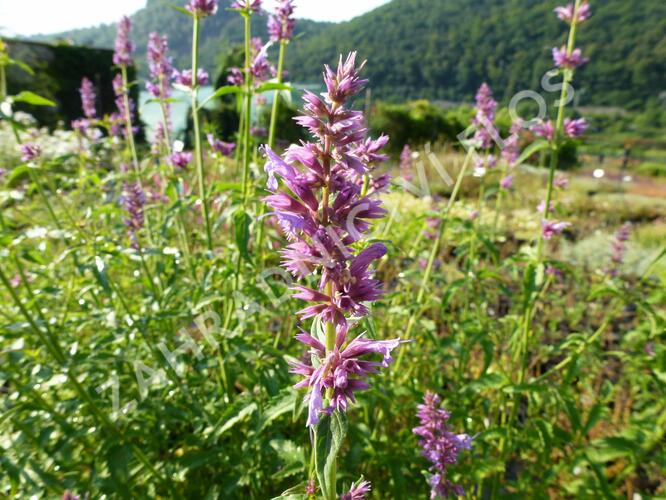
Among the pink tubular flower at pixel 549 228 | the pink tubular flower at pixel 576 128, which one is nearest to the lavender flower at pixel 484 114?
the pink tubular flower at pixel 576 128

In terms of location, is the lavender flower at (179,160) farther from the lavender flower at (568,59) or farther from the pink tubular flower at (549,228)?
the lavender flower at (568,59)

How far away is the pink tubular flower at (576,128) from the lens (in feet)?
10.1

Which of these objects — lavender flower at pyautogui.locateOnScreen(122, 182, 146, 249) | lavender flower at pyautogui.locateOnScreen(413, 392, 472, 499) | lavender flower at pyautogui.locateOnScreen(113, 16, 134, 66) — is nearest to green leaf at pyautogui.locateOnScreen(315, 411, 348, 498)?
lavender flower at pyautogui.locateOnScreen(413, 392, 472, 499)

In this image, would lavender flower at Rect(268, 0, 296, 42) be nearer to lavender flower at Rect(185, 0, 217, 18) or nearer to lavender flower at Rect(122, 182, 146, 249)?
lavender flower at Rect(185, 0, 217, 18)

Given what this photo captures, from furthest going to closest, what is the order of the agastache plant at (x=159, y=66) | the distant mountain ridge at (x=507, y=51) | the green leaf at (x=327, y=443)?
1. the distant mountain ridge at (x=507, y=51)
2. the agastache plant at (x=159, y=66)
3. the green leaf at (x=327, y=443)

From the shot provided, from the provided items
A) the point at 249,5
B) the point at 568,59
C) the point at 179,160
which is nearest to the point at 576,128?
the point at 568,59

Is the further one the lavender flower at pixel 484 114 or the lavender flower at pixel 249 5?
the lavender flower at pixel 484 114

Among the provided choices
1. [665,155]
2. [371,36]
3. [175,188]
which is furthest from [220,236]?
[371,36]

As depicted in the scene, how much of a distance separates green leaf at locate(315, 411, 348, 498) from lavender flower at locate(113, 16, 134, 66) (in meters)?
4.46

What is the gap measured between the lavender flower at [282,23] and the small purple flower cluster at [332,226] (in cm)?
191

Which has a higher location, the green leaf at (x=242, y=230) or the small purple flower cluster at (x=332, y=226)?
the small purple flower cluster at (x=332, y=226)

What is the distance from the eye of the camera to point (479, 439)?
2.72 meters

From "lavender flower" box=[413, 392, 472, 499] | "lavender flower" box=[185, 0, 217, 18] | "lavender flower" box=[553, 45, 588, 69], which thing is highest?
"lavender flower" box=[185, 0, 217, 18]

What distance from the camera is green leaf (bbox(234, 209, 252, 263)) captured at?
7.58 ft
